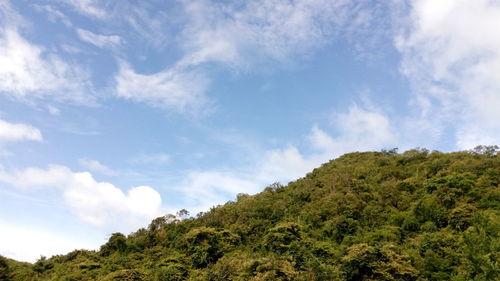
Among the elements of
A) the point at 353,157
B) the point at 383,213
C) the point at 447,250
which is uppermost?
the point at 353,157

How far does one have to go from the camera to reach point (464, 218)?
133 ft

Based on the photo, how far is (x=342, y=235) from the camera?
4631 centimetres

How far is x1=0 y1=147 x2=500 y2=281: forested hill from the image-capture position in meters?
33.6

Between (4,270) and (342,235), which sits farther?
(4,270)

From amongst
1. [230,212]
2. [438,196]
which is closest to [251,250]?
[230,212]

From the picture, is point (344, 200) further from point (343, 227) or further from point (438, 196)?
point (438, 196)

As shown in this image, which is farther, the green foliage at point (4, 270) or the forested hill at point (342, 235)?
the green foliage at point (4, 270)

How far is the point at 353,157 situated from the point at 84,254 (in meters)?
A: 59.0

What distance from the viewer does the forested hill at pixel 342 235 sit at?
33.6 metres

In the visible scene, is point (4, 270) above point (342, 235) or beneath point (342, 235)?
beneath

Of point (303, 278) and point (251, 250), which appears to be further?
point (251, 250)

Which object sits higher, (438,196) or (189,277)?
(438,196)

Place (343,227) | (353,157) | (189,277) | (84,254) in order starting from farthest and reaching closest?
(353,157)
(84,254)
(343,227)
(189,277)

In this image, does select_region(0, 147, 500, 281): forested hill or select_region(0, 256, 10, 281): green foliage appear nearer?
select_region(0, 147, 500, 281): forested hill
